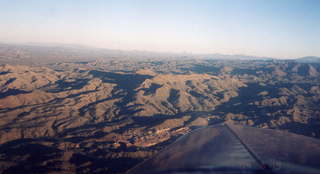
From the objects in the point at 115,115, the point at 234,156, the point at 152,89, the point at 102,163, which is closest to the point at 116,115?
the point at 115,115

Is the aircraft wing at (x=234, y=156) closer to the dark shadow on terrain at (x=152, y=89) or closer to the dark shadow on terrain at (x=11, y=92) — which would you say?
the dark shadow on terrain at (x=152, y=89)

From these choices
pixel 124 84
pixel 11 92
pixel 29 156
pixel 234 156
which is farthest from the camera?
pixel 124 84

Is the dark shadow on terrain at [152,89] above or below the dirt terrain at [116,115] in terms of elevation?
above

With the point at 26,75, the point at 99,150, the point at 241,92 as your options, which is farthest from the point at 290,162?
the point at 26,75

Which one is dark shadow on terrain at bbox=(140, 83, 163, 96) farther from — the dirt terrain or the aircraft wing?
the aircraft wing

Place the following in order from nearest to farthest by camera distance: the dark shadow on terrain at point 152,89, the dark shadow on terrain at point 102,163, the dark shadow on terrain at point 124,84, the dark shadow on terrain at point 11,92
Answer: the dark shadow on terrain at point 102,163, the dark shadow on terrain at point 124,84, the dark shadow on terrain at point 11,92, the dark shadow on terrain at point 152,89

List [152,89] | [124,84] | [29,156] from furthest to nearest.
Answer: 1. [124,84]
2. [152,89]
3. [29,156]

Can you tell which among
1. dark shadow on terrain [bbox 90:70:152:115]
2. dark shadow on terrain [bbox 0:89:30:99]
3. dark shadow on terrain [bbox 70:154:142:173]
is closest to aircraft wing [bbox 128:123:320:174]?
dark shadow on terrain [bbox 70:154:142:173]

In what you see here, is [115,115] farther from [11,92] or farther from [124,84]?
[11,92]

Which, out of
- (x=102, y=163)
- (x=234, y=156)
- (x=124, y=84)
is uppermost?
(x=234, y=156)

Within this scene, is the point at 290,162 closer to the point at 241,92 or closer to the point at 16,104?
the point at 16,104

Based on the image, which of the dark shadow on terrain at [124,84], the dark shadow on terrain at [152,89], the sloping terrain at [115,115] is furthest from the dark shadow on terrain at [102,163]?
the dark shadow on terrain at [152,89]
